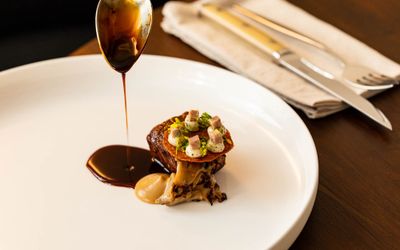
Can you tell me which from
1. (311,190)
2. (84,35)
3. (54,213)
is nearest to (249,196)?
(311,190)

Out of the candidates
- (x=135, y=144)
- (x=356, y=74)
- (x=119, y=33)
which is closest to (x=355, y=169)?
(x=356, y=74)

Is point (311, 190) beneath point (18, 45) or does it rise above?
above

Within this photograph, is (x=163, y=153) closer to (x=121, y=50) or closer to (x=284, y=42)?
(x=121, y=50)

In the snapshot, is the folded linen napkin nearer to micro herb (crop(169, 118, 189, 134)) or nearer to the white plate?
the white plate

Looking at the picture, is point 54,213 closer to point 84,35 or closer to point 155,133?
point 155,133

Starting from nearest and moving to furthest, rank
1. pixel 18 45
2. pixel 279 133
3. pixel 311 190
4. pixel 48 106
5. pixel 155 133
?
pixel 311 190 → pixel 155 133 → pixel 279 133 → pixel 48 106 → pixel 18 45
